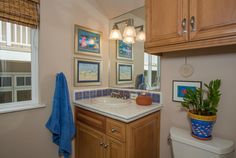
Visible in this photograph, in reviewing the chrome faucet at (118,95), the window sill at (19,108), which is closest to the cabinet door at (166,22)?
the chrome faucet at (118,95)

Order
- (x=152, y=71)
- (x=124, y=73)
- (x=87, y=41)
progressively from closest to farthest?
(x=152, y=71)
(x=87, y=41)
(x=124, y=73)

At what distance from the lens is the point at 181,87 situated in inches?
52.3

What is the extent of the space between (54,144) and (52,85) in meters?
0.67

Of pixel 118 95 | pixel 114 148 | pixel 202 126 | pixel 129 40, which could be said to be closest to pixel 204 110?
pixel 202 126

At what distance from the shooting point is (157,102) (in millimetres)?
1522

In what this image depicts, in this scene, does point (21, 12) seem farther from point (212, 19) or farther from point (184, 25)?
point (212, 19)

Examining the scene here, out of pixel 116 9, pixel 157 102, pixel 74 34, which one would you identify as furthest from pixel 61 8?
pixel 157 102

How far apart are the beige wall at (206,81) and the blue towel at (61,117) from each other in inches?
39.7

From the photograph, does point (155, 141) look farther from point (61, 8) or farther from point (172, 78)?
point (61, 8)

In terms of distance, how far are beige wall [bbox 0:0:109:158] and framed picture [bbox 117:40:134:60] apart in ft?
1.75

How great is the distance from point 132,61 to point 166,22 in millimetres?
810

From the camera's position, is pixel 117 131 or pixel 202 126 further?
pixel 117 131

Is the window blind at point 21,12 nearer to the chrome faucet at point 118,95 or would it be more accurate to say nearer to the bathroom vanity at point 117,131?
the bathroom vanity at point 117,131

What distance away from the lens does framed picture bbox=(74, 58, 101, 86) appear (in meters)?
1.73
